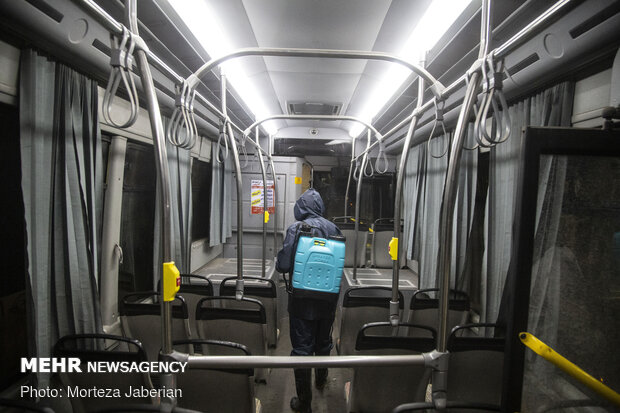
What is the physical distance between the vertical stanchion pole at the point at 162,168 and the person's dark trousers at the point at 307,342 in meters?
1.35

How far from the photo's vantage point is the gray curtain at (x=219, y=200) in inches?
164

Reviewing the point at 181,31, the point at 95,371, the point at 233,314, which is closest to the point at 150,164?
the point at 181,31

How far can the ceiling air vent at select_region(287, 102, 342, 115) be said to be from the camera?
3.71m

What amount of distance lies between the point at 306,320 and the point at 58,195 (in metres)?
1.86

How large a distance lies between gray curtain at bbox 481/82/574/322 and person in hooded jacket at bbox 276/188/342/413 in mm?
1210

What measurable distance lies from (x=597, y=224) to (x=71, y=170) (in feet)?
8.48

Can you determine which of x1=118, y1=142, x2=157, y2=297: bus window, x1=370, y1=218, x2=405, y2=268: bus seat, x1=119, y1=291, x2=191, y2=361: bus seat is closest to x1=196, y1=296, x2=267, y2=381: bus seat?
x1=119, y1=291, x2=191, y2=361: bus seat

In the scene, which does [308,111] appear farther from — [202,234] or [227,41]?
[202,234]

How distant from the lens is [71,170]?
1.68 m

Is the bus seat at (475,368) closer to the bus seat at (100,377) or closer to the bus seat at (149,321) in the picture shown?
the bus seat at (100,377)

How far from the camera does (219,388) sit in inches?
54.4

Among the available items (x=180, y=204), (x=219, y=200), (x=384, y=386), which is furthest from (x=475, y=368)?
(x=219, y=200)

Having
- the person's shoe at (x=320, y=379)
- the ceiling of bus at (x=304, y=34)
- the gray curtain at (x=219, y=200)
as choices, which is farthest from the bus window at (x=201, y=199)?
the person's shoe at (x=320, y=379)

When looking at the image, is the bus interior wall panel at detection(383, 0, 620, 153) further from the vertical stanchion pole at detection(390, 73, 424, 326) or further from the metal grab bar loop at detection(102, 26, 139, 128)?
the metal grab bar loop at detection(102, 26, 139, 128)
